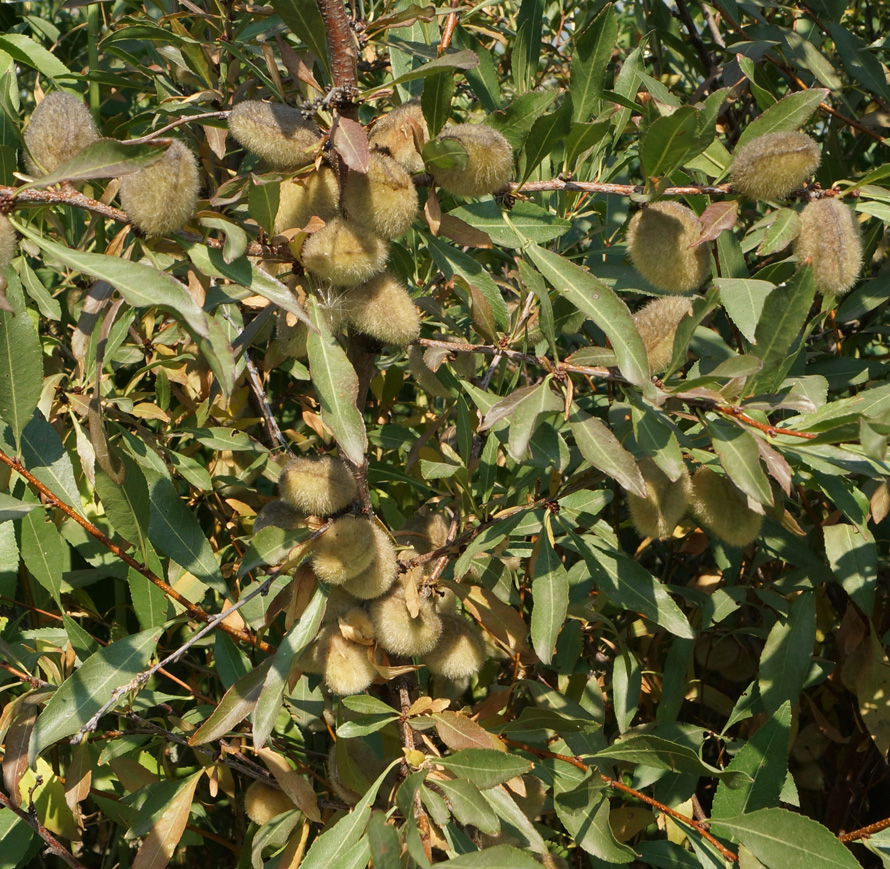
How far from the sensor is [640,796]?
1.23 metres

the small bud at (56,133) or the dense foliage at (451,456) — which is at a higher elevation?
the small bud at (56,133)

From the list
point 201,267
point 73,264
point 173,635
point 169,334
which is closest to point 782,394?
point 201,267

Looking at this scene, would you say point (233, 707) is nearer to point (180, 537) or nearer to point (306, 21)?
point (180, 537)

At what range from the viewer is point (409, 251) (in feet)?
4.71

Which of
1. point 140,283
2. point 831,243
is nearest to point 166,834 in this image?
point 140,283

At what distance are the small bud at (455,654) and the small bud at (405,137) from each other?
623 millimetres

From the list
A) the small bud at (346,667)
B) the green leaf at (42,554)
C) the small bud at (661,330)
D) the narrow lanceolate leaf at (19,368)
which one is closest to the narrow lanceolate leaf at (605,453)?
the small bud at (661,330)

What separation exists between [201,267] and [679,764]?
0.84 meters

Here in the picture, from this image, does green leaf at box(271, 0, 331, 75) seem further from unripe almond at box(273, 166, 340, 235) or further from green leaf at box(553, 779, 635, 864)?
green leaf at box(553, 779, 635, 864)

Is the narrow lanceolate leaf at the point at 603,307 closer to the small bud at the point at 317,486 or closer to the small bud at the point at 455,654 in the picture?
the small bud at the point at 317,486

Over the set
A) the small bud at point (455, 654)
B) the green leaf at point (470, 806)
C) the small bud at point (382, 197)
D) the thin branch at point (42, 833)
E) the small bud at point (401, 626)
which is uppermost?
the small bud at point (382, 197)

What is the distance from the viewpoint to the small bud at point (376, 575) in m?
Answer: 1.15

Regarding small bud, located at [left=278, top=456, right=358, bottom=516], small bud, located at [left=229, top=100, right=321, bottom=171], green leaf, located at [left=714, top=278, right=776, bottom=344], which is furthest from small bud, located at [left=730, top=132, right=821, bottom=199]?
small bud, located at [left=278, top=456, right=358, bottom=516]

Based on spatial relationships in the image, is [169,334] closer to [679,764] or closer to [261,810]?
[261,810]
